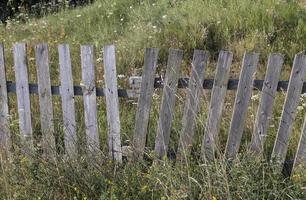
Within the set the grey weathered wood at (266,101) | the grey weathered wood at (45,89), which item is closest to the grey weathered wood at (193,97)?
the grey weathered wood at (266,101)

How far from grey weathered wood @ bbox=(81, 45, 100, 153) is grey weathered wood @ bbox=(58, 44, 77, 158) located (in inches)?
4.8

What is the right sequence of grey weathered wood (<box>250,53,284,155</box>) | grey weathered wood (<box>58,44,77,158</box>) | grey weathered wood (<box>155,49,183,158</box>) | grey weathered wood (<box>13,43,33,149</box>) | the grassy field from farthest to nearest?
grey weathered wood (<box>13,43,33,149</box>), grey weathered wood (<box>58,44,77,158</box>), grey weathered wood (<box>155,49,183,158</box>), grey weathered wood (<box>250,53,284,155</box>), the grassy field

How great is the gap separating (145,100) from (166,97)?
20 centimetres

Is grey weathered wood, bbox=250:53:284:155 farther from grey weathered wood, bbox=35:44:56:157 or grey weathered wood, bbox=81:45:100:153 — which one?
grey weathered wood, bbox=35:44:56:157

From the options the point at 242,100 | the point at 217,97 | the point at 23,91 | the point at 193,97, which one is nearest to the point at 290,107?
the point at 242,100

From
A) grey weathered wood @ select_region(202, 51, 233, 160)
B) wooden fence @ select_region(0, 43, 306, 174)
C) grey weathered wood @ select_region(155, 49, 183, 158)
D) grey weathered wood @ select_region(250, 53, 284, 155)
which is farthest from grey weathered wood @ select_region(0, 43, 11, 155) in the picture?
grey weathered wood @ select_region(250, 53, 284, 155)

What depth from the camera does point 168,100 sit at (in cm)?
392

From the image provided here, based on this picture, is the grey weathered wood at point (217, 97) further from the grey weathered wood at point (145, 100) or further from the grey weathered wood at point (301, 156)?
the grey weathered wood at point (301, 156)

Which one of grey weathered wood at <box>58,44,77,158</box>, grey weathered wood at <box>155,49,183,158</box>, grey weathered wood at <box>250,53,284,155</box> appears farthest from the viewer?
grey weathered wood at <box>58,44,77,158</box>

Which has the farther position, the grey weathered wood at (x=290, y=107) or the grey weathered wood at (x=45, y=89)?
the grey weathered wood at (x=45, y=89)

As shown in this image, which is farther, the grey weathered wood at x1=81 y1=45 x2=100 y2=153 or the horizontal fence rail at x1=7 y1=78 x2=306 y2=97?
the grey weathered wood at x1=81 y1=45 x2=100 y2=153

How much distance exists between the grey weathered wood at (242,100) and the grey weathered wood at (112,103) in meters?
0.93

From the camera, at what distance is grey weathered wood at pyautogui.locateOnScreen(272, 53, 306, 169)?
3713 mm

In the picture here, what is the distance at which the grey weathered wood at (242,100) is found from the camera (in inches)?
147
